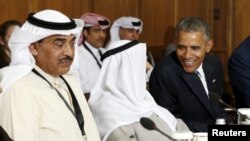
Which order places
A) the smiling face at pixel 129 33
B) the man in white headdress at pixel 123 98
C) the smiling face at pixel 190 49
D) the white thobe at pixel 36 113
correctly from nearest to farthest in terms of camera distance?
the white thobe at pixel 36 113, the man in white headdress at pixel 123 98, the smiling face at pixel 190 49, the smiling face at pixel 129 33

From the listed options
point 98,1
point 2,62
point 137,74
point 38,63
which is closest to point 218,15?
point 98,1

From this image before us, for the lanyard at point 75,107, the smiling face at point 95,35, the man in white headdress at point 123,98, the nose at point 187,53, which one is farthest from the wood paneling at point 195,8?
the lanyard at point 75,107

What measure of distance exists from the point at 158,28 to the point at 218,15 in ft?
2.75

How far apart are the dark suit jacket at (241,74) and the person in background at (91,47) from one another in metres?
2.44

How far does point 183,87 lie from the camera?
3.71 m

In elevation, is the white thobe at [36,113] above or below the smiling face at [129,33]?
above

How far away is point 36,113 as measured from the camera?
276 centimetres

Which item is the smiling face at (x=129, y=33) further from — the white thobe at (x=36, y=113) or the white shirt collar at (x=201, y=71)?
the white thobe at (x=36, y=113)

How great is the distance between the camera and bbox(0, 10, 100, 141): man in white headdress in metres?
2.71

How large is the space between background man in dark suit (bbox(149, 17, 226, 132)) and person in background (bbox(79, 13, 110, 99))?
225 centimetres

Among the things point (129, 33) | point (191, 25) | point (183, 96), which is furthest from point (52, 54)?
point (129, 33)

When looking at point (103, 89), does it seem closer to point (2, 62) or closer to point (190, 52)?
point (190, 52)

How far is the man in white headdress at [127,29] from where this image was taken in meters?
7.07

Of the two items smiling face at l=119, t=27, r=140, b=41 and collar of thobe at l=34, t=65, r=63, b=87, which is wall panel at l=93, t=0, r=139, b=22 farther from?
collar of thobe at l=34, t=65, r=63, b=87
